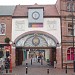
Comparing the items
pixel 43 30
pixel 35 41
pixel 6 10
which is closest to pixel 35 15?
pixel 43 30

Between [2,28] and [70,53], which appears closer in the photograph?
[70,53]

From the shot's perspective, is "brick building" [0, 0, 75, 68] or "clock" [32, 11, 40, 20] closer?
"brick building" [0, 0, 75, 68]

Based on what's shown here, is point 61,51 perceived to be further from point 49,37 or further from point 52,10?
point 52,10

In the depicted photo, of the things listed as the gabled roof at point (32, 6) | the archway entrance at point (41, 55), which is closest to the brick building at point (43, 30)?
the gabled roof at point (32, 6)

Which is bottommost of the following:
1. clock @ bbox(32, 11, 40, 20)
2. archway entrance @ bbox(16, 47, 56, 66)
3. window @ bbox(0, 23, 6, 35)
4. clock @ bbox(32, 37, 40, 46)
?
archway entrance @ bbox(16, 47, 56, 66)

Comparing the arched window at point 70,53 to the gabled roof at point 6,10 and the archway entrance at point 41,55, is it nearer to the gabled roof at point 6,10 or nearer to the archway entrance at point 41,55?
the archway entrance at point 41,55

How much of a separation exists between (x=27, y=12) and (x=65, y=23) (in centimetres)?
619

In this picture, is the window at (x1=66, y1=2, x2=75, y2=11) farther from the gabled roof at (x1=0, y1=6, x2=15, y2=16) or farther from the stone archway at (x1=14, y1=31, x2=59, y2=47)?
the gabled roof at (x1=0, y1=6, x2=15, y2=16)

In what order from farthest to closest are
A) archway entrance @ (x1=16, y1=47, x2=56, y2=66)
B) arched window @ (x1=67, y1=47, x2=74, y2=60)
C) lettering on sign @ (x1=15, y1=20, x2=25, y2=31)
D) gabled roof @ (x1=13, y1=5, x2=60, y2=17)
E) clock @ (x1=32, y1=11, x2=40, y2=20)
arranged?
1. archway entrance @ (x1=16, y1=47, x2=56, y2=66)
2. gabled roof @ (x1=13, y1=5, x2=60, y2=17)
3. clock @ (x1=32, y1=11, x2=40, y2=20)
4. lettering on sign @ (x1=15, y1=20, x2=25, y2=31)
5. arched window @ (x1=67, y1=47, x2=74, y2=60)

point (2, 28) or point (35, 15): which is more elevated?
point (35, 15)

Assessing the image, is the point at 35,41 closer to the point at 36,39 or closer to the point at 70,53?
the point at 36,39

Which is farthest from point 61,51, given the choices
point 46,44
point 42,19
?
point 42,19

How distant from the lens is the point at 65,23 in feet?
130

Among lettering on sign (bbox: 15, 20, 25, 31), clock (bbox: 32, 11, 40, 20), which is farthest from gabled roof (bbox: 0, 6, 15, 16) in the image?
clock (bbox: 32, 11, 40, 20)
